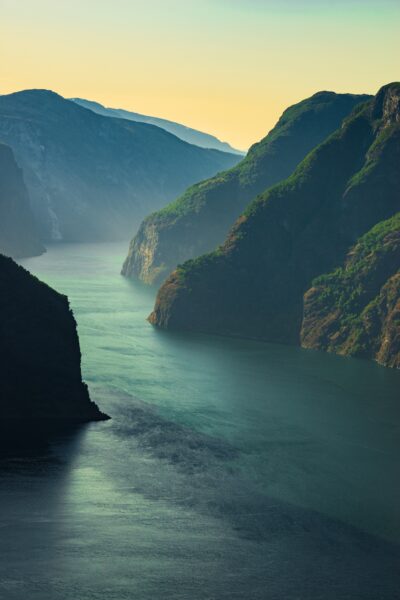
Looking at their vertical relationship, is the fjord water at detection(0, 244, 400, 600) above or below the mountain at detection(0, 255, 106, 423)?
below

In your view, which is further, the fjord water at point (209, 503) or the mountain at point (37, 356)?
the mountain at point (37, 356)

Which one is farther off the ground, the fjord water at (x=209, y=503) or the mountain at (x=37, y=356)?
the mountain at (x=37, y=356)

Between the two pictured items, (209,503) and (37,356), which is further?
(37,356)

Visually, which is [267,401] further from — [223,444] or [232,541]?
[232,541]

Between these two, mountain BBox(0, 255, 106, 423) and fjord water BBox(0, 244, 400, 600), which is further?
mountain BBox(0, 255, 106, 423)
